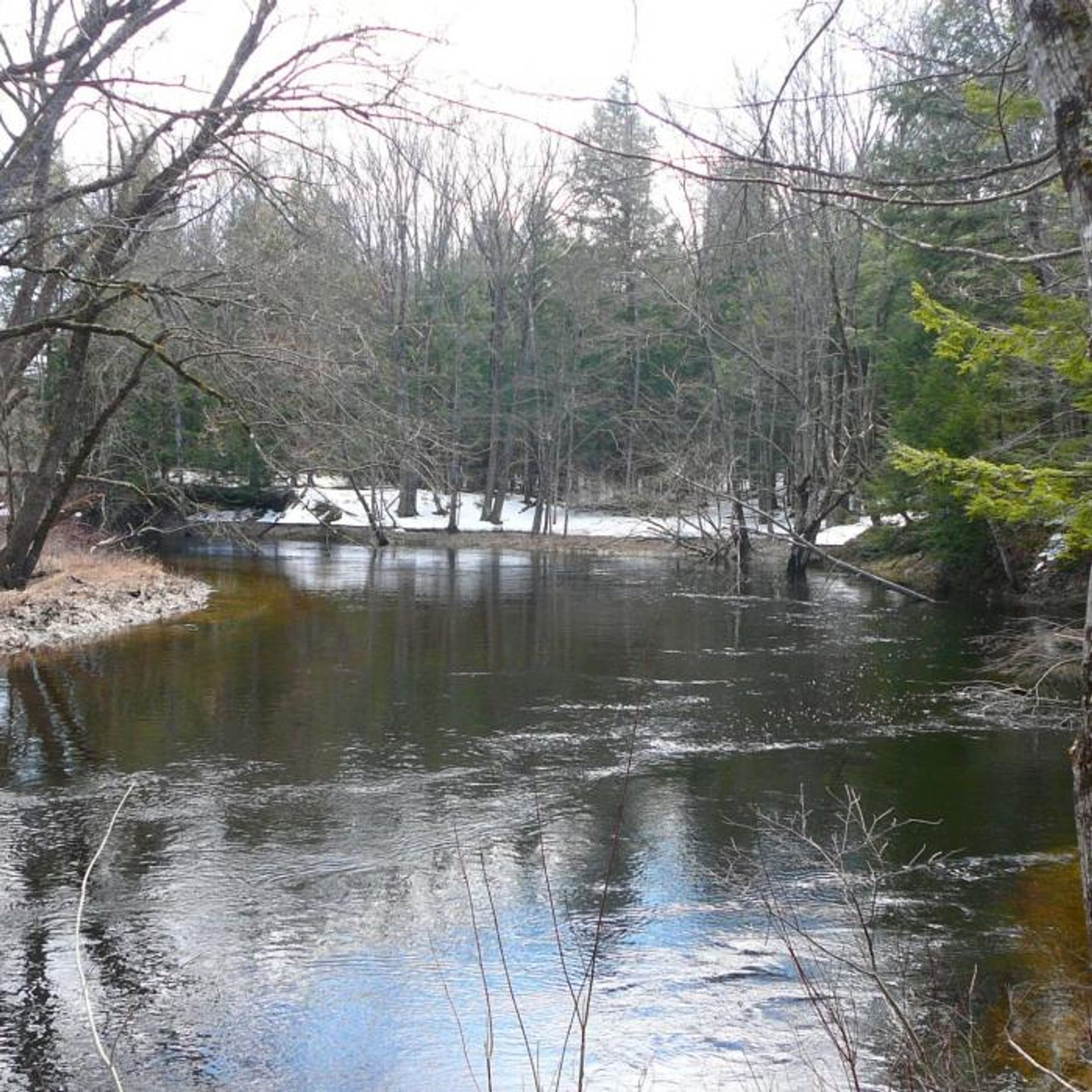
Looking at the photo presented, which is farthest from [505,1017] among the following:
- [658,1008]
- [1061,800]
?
[1061,800]

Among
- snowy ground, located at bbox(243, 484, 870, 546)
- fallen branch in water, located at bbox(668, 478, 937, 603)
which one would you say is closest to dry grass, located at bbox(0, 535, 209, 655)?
fallen branch in water, located at bbox(668, 478, 937, 603)

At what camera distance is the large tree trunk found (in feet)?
8.52

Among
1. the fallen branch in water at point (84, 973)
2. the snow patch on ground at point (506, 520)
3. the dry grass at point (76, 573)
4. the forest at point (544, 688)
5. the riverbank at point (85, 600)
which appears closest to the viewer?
the fallen branch in water at point (84, 973)

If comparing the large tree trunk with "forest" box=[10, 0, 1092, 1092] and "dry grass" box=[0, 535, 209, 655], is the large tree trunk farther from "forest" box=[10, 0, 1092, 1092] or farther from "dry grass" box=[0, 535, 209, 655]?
"dry grass" box=[0, 535, 209, 655]

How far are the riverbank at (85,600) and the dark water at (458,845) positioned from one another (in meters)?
1.06

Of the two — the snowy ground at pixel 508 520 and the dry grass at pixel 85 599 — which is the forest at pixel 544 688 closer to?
the dry grass at pixel 85 599

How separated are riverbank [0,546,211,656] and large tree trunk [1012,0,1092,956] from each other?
15.5 metres

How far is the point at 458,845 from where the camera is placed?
730 cm

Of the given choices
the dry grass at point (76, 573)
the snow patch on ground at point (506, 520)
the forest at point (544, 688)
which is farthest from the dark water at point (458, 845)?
the snow patch on ground at point (506, 520)

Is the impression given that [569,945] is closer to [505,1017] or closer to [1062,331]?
[505,1017]

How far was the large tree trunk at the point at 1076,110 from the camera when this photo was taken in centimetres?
260

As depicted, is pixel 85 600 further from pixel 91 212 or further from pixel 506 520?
pixel 506 520

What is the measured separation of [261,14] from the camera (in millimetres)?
14578

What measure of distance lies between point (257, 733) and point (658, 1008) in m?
6.75
